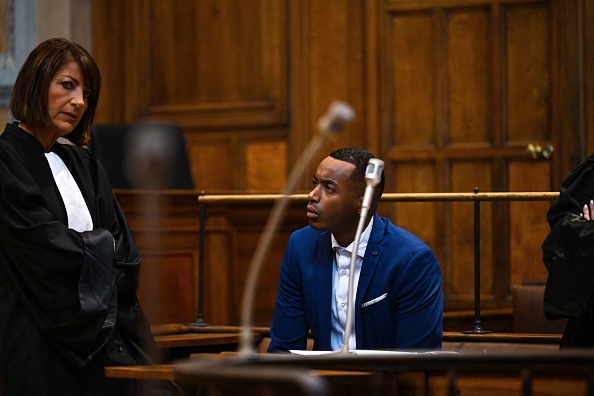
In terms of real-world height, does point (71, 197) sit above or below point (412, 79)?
below

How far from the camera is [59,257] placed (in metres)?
3.35

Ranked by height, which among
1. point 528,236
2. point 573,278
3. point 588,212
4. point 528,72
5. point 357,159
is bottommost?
point 528,236

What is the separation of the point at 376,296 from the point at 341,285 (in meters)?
0.16

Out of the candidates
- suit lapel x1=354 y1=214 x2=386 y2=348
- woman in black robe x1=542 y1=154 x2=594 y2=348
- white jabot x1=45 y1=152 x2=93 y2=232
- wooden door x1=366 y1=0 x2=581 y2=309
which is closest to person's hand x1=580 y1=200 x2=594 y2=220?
woman in black robe x1=542 y1=154 x2=594 y2=348

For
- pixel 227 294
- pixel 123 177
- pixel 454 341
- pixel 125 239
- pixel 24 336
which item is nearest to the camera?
pixel 24 336

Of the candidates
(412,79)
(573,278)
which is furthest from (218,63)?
(573,278)

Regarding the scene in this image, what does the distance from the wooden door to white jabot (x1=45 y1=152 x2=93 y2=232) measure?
3902 millimetres

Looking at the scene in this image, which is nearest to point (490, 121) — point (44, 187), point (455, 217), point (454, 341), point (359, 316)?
point (455, 217)

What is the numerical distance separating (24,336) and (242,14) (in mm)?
4988

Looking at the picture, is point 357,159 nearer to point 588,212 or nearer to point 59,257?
point 588,212

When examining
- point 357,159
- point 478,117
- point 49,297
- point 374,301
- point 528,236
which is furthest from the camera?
point 478,117

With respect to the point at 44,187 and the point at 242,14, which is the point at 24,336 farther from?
the point at 242,14

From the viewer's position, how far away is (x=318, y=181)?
13.4 ft

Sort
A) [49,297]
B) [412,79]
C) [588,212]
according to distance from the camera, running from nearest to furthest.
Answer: [49,297]
[588,212]
[412,79]
